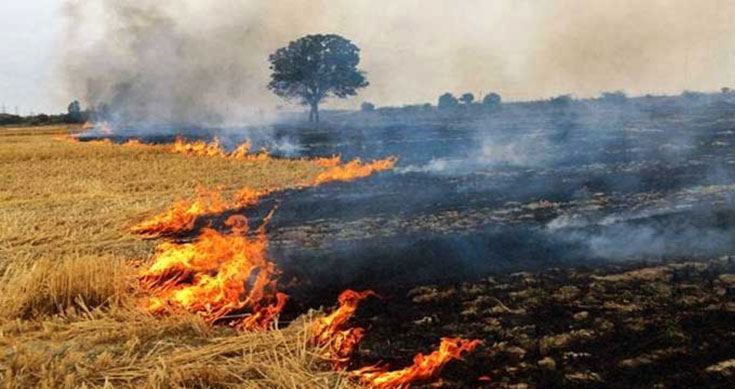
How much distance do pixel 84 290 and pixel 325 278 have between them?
134 inches

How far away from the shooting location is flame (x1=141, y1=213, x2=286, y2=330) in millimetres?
8133

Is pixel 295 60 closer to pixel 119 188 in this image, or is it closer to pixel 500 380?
pixel 119 188

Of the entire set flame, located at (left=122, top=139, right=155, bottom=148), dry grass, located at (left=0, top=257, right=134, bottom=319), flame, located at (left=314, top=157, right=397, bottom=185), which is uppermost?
flame, located at (left=122, top=139, right=155, bottom=148)

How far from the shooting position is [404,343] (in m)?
6.90

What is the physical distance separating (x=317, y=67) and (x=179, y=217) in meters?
56.6

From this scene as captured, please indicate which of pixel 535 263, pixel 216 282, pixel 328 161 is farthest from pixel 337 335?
pixel 328 161

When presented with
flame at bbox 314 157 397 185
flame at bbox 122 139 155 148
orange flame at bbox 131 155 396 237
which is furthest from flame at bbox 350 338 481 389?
flame at bbox 122 139 155 148

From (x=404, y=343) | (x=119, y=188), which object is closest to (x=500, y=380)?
(x=404, y=343)

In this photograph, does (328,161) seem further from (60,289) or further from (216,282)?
(60,289)

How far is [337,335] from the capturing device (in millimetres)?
7109

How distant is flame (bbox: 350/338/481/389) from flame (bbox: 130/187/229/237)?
8976 mm

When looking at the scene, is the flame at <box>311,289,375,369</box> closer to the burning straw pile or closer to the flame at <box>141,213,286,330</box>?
the burning straw pile

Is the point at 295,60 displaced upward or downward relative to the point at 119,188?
upward

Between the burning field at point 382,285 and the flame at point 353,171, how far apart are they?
3.35 m
